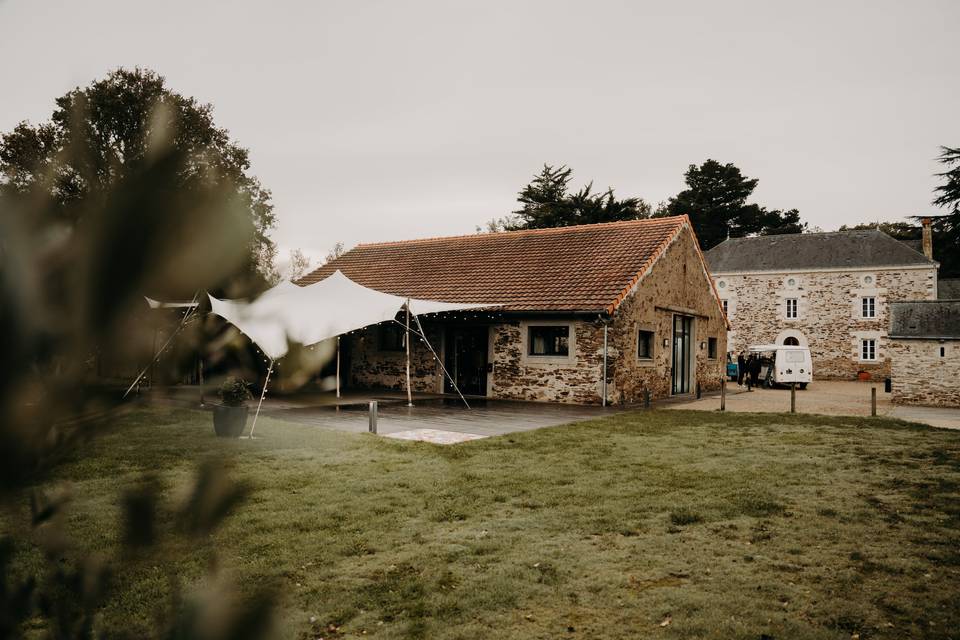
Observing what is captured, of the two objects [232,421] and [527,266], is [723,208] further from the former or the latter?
[232,421]

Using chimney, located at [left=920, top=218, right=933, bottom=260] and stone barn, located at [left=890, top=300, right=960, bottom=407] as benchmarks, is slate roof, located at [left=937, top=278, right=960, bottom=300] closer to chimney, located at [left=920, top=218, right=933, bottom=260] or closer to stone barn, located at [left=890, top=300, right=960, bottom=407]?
chimney, located at [left=920, top=218, right=933, bottom=260]

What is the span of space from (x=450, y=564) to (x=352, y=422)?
7.38 meters

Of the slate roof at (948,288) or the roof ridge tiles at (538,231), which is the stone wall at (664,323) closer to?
the roof ridge tiles at (538,231)

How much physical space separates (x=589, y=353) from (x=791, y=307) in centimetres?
2565

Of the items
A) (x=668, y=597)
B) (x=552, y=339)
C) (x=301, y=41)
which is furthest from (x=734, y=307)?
(x=301, y=41)

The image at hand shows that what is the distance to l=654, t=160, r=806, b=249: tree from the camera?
5000 cm

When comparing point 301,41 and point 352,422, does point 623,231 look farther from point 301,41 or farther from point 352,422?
point 301,41

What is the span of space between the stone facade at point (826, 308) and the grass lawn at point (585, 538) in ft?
92.5

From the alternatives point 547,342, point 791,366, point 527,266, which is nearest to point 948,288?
point 791,366

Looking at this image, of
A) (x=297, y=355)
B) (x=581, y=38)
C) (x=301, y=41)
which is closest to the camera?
(x=297, y=355)

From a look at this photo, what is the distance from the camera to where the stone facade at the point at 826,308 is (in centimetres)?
3294

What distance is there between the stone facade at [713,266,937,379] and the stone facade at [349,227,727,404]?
1782cm

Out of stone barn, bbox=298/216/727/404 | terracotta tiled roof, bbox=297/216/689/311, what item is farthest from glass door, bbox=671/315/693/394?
terracotta tiled roof, bbox=297/216/689/311

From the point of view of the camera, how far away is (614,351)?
619 inches
